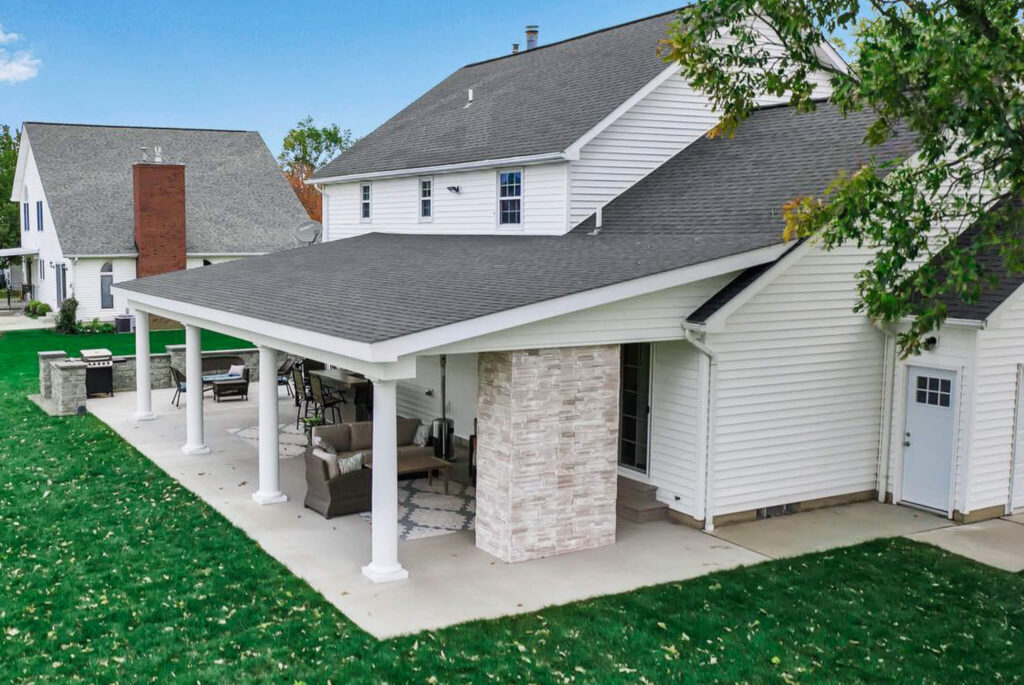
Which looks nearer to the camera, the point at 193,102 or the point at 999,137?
the point at 999,137

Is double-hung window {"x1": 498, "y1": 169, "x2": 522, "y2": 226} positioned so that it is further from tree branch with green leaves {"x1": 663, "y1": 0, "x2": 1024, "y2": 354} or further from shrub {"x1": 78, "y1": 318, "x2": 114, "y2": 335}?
shrub {"x1": 78, "y1": 318, "x2": 114, "y2": 335}

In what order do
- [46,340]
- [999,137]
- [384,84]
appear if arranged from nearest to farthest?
[999,137] → [46,340] → [384,84]

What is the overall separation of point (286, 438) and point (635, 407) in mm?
7424

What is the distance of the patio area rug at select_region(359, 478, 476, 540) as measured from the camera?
42.1ft

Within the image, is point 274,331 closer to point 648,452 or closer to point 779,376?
point 648,452

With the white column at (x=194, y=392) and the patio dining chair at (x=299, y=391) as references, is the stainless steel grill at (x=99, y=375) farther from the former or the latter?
the white column at (x=194, y=392)

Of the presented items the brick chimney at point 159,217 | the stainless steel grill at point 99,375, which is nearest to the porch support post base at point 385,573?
the stainless steel grill at point 99,375

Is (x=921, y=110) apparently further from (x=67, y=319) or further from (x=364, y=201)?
(x=67, y=319)

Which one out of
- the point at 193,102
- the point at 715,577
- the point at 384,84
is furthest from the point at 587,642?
the point at 193,102

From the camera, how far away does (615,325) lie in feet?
38.6

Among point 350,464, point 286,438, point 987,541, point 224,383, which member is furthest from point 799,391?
point 224,383

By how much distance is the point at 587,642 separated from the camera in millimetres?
9266

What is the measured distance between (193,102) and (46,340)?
69.1m

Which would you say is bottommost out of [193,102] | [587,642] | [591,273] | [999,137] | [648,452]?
[587,642]
